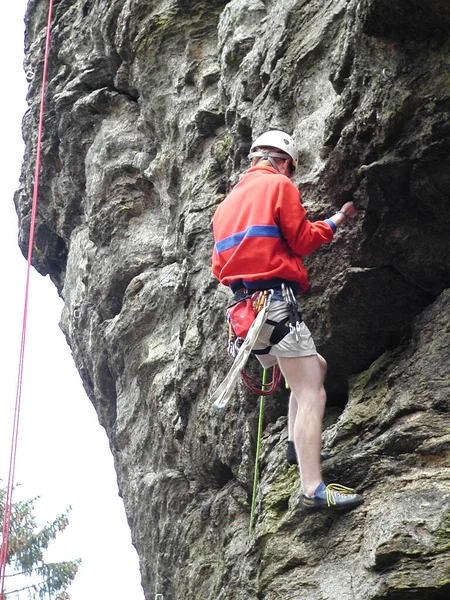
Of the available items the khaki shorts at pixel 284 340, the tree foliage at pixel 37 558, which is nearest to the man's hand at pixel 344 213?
the khaki shorts at pixel 284 340

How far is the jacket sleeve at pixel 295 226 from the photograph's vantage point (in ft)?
21.5

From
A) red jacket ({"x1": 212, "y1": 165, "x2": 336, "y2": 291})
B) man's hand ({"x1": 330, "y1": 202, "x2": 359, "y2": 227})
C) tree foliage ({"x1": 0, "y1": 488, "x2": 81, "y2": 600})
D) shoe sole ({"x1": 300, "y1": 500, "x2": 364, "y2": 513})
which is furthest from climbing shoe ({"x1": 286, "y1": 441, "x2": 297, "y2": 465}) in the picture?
tree foliage ({"x1": 0, "y1": 488, "x2": 81, "y2": 600})

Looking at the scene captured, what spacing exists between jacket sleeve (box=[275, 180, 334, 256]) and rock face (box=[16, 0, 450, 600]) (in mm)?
599

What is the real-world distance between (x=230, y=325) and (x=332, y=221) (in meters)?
1.16

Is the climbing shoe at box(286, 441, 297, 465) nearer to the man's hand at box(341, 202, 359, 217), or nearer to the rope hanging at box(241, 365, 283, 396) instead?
the rope hanging at box(241, 365, 283, 396)

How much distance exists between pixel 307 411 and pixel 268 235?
1.34 m

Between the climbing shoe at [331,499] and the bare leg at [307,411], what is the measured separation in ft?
0.17

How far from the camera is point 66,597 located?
1039 inches

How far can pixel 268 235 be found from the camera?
6.59 m

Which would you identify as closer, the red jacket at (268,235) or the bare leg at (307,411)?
the bare leg at (307,411)

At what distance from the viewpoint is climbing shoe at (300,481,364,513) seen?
6.29m

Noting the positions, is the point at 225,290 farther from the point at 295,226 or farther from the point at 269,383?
the point at 295,226

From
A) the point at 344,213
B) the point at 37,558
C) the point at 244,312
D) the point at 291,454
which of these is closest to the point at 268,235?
the point at 244,312

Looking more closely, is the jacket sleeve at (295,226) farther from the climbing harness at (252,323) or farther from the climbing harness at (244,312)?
the climbing harness at (244,312)
